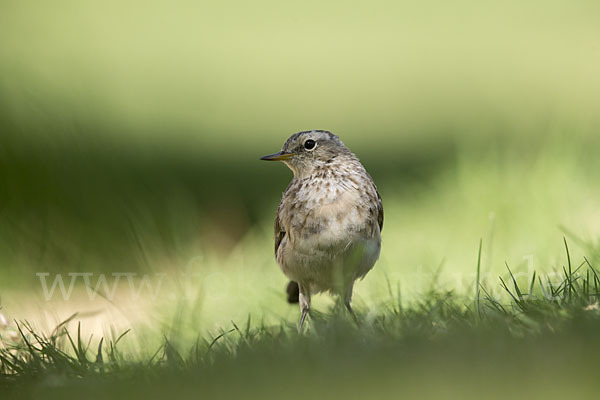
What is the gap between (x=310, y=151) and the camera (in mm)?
4465

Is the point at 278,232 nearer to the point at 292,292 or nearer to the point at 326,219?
the point at 326,219

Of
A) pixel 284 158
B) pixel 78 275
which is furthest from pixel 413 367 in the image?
pixel 78 275

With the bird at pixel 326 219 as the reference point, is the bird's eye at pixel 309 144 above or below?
above

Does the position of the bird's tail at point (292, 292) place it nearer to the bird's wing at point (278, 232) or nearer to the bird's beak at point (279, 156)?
the bird's wing at point (278, 232)

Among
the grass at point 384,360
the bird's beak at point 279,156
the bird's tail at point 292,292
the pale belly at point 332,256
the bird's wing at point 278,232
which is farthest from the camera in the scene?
the bird's tail at point 292,292

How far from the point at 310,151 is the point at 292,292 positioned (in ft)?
3.57

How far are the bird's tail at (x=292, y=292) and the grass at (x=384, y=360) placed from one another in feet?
3.87

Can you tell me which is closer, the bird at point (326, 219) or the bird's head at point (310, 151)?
the bird at point (326, 219)

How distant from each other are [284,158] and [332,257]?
702 millimetres

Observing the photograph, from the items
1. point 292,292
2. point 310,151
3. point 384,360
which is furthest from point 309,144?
point 384,360

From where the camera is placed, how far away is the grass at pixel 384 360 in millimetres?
2266

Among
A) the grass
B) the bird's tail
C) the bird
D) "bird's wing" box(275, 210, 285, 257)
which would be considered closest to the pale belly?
the bird

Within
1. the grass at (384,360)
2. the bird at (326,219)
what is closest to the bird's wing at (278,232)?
the bird at (326,219)

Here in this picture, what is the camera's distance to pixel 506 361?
2.35m
